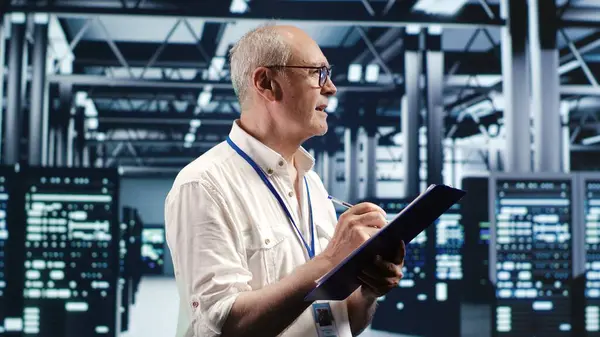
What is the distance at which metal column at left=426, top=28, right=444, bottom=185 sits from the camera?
10.7 meters

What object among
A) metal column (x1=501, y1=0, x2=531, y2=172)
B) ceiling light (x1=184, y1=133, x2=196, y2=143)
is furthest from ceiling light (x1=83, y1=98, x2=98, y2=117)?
metal column (x1=501, y1=0, x2=531, y2=172)

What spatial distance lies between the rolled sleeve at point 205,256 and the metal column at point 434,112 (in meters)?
9.05

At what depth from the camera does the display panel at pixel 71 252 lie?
6.50m

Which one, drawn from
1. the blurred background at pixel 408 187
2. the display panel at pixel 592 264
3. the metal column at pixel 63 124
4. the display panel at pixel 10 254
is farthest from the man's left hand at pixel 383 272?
the metal column at pixel 63 124

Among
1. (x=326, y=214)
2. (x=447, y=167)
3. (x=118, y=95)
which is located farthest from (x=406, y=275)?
(x=447, y=167)

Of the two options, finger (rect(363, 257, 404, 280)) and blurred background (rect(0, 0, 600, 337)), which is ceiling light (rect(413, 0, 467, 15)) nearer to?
blurred background (rect(0, 0, 600, 337))

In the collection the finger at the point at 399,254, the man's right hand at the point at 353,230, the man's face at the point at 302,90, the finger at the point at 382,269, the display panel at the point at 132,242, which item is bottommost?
the display panel at the point at 132,242

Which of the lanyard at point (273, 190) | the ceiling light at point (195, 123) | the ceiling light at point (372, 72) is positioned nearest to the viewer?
the lanyard at point (273, 190)

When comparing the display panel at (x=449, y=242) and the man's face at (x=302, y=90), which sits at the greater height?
the man's face at (x=302, y=90)

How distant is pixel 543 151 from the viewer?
742 cm

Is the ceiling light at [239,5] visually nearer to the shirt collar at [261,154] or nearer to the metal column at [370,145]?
the shirt collar at [261,154]

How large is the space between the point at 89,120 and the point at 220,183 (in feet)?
66.1

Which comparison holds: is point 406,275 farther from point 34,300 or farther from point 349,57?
point 349,57

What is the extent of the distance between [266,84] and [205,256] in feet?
1.60
